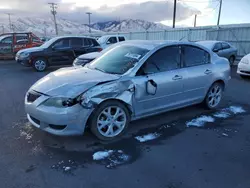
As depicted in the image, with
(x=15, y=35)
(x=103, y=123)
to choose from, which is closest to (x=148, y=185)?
(x=103, y=123)

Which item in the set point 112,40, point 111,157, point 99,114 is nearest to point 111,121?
point 99,114

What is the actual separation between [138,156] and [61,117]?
126cm

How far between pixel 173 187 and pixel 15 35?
1359 centimetres

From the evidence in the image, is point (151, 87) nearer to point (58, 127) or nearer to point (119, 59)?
point (119, 59)

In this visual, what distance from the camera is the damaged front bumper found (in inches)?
124

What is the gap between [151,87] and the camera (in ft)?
12.5

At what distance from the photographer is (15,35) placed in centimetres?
1310

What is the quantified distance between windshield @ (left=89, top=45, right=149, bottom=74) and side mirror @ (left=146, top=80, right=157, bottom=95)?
0.43 m

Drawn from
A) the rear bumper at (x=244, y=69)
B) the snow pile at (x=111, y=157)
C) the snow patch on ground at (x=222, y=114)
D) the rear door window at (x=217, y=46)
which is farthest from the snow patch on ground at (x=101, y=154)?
the rear door window at (x=217, y=46)

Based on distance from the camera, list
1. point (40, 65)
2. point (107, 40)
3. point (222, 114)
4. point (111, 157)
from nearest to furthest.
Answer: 1. point (111, 157)
2. point (222, 114)
3. point (40, 65)
4. point (107, 40)

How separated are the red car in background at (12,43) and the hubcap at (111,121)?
1189cm

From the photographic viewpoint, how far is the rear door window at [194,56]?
4.42m

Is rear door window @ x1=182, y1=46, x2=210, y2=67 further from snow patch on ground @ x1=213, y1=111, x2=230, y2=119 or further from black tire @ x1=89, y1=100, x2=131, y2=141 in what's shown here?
black tire @ x1=89, y1=100, x2=131, y2=141

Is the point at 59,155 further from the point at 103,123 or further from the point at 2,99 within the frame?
the point at 2,99
